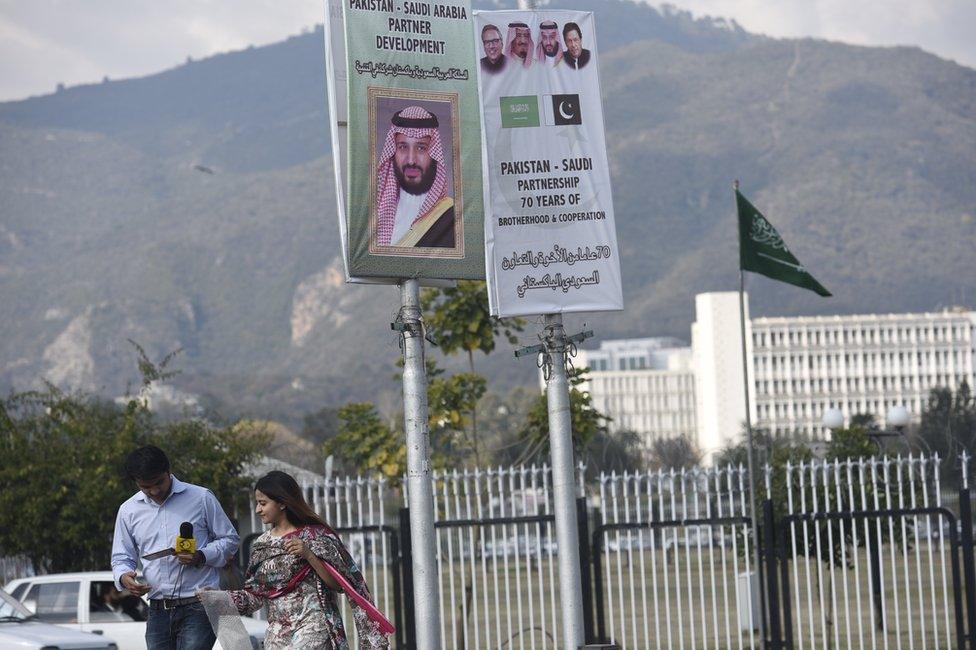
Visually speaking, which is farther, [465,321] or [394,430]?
[465,321]

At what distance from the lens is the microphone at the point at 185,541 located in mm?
8359

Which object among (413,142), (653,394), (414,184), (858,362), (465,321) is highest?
(858,362)

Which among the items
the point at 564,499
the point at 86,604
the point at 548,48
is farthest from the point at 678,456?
the point at 548,48

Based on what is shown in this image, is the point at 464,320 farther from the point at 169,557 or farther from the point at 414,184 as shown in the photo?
the point at 169,557

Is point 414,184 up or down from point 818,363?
down

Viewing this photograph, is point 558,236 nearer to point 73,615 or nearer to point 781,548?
point 781,548

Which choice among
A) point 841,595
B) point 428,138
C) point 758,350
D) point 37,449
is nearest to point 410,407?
point 428,138

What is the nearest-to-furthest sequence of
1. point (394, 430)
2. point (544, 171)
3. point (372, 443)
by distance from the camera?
point (544, 171), point (372, 443), point (394, 430)

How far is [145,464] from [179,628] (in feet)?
3.13

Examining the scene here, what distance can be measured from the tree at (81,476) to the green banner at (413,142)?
24.2 ft

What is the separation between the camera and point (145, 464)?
27.8ft

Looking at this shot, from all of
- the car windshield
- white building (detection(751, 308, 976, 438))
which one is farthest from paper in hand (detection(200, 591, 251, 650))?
white building (detection(751, 308, 976, 438))

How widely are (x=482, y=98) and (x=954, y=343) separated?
171 metres

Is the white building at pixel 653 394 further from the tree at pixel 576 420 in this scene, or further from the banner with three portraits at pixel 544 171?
the banner with three portraits at pixel 544 171
